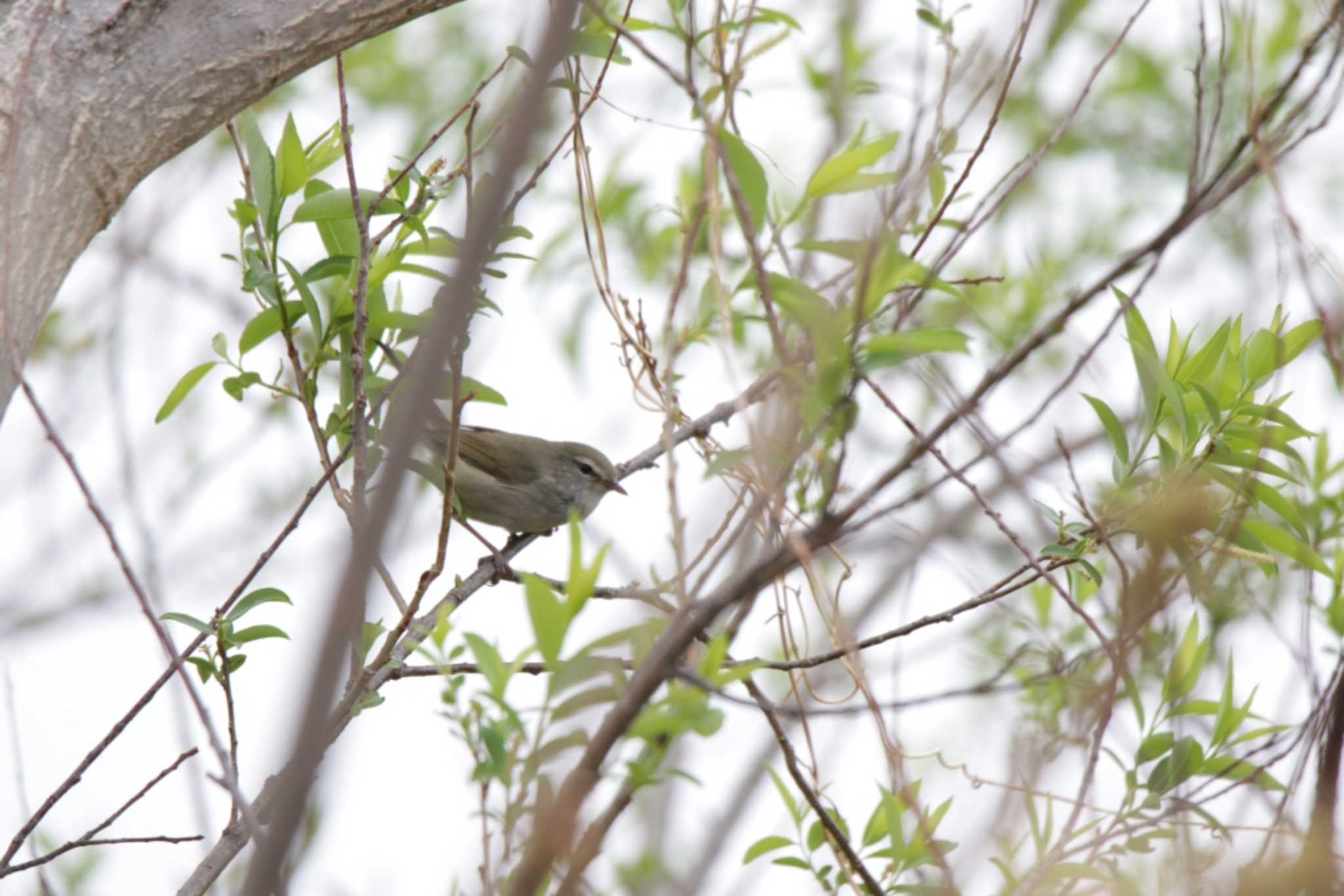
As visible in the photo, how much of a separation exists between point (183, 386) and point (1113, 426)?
97.5 inches

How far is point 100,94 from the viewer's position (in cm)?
274

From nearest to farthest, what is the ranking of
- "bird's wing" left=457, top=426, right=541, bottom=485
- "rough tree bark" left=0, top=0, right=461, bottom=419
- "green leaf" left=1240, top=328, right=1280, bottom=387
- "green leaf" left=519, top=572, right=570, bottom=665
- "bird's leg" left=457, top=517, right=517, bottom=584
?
"green leaf" left=519, top=572, right=570, bottom=665, "rough tree bark" left=0, top=0, right=461, bottom=419, "green leaf" left=1240, top=328, right=1280, bottom=387, "bird's leg" left=457, top=517, right=517, bottom=584, "bird's wing" left=457, top=426, right=541, bottom=485

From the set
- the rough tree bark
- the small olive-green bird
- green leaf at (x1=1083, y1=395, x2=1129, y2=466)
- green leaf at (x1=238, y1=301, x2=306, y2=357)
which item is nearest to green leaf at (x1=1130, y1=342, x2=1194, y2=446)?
green leaf at (x1=1083, y1=395, x2=1129, y2=466)

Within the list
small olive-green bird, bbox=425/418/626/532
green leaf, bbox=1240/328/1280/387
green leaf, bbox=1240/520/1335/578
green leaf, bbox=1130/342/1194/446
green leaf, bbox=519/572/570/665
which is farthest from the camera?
small olive-green bird, bbox=425/418/626/532

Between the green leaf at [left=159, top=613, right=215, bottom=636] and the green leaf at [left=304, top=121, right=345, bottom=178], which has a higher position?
the green leaf at [left=304, top=121, right=345, bottom=178]

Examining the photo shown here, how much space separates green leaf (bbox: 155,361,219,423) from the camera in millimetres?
3434

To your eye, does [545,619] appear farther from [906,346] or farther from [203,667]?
[203,667]

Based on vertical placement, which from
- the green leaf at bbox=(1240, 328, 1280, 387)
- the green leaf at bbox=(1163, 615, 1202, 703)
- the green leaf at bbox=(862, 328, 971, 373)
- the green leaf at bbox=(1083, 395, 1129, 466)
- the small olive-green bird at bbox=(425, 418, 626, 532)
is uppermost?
the small olive-green bird at bbox=(425, 418, 626, 532)

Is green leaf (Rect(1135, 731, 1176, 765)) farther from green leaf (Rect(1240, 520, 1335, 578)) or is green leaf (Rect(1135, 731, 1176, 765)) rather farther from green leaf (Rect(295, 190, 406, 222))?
green leaf (Rect(295, 190, 406, 222))

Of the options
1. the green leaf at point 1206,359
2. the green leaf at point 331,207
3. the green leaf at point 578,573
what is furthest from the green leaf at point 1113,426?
the green leaf at point 331,207

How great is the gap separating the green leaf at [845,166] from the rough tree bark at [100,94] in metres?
1.19

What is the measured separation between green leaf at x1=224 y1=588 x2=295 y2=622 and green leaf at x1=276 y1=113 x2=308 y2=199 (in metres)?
1.08

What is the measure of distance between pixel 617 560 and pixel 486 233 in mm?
4575

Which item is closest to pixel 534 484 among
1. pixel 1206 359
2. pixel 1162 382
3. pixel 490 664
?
pixel 1206 359
